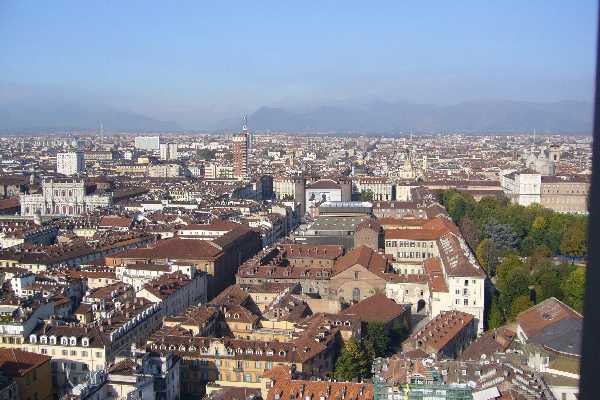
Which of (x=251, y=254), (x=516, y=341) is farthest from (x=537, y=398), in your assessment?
(x=251, y=254)

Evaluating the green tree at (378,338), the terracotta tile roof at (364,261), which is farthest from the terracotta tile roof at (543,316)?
the terracotta tile roof at (364,261)

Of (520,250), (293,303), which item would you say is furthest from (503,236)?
(293,303)

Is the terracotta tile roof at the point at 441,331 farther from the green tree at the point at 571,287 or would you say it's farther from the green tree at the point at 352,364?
the green tree at the point at 571,287

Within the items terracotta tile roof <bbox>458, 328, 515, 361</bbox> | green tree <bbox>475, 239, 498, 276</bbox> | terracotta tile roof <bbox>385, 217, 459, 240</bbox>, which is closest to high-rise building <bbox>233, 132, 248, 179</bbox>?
terracotta tile roof <bbox>385, 217, 459, 240</bbox>

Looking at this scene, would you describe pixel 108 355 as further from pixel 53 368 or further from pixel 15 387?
pixel 15 387

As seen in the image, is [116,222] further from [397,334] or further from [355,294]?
[397,334]

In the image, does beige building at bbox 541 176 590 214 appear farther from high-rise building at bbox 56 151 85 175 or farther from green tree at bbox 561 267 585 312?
high-rise building at bbox 56 151 85 175

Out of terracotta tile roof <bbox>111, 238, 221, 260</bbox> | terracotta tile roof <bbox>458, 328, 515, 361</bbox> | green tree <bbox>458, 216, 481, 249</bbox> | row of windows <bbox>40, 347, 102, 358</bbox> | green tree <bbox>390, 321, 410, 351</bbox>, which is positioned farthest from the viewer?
green tree <bbox>458, 216, 481, 249</bbox>
